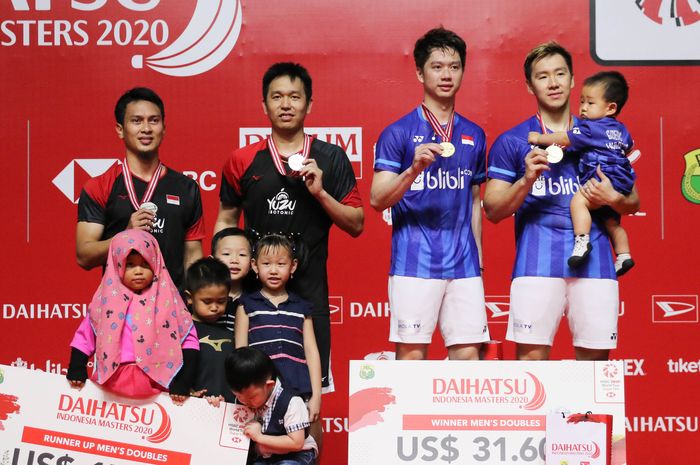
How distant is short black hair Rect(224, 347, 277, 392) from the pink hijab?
0.83 ft

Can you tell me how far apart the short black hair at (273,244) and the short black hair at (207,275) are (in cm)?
15

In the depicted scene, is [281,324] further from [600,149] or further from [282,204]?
[600,149]

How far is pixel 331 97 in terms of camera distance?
5.06 m

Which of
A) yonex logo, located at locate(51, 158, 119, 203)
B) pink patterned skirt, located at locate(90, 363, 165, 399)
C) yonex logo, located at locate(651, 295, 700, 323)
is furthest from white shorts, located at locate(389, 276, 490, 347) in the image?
yonex logo, located at locate(51, 158, 119, 203)

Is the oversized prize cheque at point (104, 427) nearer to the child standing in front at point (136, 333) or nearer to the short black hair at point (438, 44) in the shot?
the child standing in front at point (136, 333)

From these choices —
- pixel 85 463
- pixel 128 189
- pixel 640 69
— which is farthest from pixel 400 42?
pixel 85 463

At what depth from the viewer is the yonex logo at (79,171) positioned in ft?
16.6

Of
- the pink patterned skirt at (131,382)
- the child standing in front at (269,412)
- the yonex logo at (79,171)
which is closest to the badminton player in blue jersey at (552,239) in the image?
the child standing in front at (269,412)

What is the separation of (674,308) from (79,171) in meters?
3.25

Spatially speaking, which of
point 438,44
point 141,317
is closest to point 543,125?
point 438,44

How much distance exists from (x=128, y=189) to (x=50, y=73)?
58.1 inches

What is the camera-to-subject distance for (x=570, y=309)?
384 cm

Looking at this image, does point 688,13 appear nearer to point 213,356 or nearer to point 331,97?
point 331,97

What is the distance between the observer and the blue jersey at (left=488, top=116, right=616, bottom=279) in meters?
3.80
